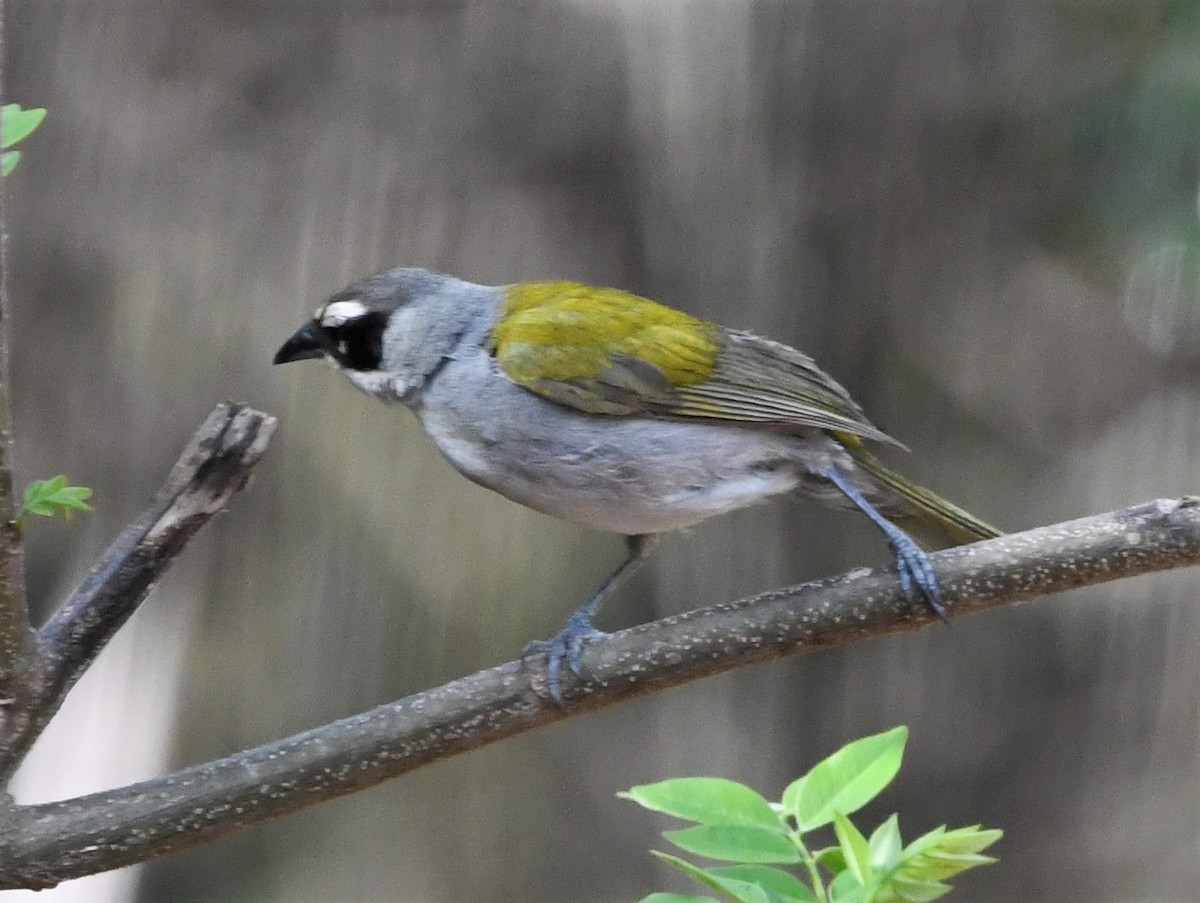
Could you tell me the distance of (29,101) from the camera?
13.4ft

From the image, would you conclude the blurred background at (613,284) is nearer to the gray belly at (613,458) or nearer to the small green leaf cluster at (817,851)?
the gray belly at (613,458)

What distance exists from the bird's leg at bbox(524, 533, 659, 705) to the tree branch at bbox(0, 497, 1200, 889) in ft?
0.07

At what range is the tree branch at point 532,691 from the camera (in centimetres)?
170

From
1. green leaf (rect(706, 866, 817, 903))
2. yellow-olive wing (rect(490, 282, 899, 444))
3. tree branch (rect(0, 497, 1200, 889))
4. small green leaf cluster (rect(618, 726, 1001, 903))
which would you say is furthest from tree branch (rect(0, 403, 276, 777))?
green leaf (rect(706, 866, 817, 903))

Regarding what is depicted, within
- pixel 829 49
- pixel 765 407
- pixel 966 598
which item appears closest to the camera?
pixel 966 598

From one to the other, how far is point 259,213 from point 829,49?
6.90 feet

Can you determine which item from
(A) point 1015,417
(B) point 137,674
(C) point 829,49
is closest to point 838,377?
(A) point 1015,417

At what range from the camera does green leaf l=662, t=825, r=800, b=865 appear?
1.21 metres

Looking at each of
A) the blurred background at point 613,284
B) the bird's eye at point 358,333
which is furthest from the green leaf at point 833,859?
the blurred background at point 613,284

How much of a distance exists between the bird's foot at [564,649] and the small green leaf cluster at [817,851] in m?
0.62

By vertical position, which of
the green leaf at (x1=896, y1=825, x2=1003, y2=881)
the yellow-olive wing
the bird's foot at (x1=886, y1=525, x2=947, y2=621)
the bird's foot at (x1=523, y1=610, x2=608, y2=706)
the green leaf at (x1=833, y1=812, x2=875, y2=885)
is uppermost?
the yellow-olive wing

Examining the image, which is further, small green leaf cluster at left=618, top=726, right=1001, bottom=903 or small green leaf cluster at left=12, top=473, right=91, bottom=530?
small green leaf cluster at left=12, top=473, right=91, bottom=530

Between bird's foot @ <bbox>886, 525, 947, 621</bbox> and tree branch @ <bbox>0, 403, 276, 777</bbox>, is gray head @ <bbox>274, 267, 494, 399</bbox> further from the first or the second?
bird's foot @ <bbox>886, 525, 947, 621</bbox>

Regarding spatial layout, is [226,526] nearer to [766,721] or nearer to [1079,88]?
[766,721]
